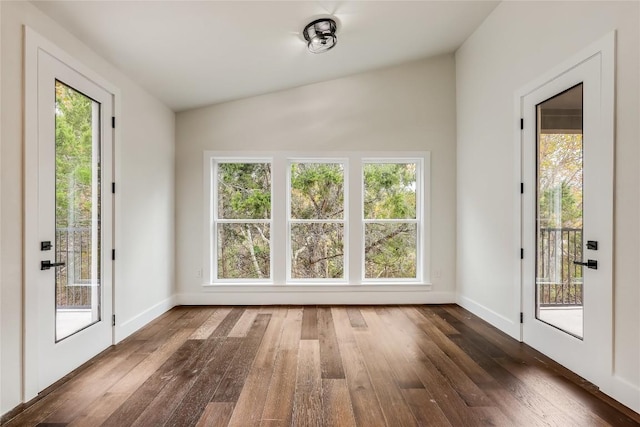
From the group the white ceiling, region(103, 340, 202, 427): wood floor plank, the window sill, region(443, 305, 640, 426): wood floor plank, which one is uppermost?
the white ceiling

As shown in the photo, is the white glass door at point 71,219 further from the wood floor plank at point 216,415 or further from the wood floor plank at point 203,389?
the wood floor plank at point 216,415

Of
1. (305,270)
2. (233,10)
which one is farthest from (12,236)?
(305,270)

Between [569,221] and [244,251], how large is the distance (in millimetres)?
3614

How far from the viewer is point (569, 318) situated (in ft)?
8.57

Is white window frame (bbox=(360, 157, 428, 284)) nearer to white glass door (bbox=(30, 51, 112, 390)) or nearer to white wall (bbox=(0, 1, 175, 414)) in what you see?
white wall (bbox=(0, 1, 175, 414))

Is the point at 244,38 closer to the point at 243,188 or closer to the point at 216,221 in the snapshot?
the point at 243,188

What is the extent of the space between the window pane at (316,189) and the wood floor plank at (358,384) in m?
1.63

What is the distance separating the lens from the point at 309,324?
12.0 feet

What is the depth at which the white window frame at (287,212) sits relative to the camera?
176 inches

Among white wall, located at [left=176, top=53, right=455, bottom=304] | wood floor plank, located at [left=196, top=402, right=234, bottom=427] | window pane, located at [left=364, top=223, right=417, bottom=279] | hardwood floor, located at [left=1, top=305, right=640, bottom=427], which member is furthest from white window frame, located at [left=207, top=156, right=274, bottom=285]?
wood floor plank, located at [left=196, top=402, right=234, bottom=427]

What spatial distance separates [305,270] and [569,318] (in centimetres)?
292

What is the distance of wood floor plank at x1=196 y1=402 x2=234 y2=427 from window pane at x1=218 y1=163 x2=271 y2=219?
8.96 ft

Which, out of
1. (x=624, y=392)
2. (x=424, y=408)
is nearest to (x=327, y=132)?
(x=424, y=408)

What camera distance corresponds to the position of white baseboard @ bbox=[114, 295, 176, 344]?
125 inches
